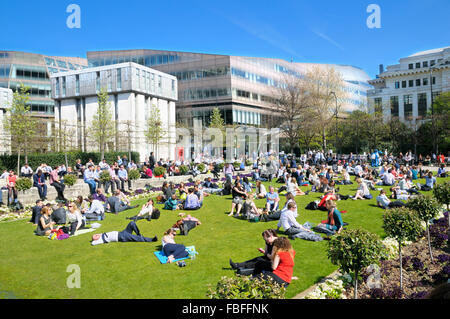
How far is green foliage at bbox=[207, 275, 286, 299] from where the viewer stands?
544cm

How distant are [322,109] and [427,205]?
45.0 m

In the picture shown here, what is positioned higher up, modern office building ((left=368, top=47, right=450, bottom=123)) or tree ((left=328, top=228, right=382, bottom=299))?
modern office building ((left=368, top=47, right=450, bottom=123))

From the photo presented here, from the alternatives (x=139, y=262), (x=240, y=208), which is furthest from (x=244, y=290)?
(x=240, y=208)

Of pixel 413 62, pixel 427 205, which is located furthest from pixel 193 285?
pixel 413 62

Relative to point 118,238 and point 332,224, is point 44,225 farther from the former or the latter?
point 332,224

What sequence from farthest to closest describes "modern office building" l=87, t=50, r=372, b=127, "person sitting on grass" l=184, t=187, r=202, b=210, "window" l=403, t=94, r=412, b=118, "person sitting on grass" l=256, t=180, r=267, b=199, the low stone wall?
"window" l=403, t=94, r=412, b=118 < "modern office building" l=87, t=50, r=372, b=127 < the low stone wall < "person sitting on grass" l=256, t=180, r=267, b=199 < "person sitting on grass" l=184, t=187, r=202, b=210

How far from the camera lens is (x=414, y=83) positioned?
265 ft

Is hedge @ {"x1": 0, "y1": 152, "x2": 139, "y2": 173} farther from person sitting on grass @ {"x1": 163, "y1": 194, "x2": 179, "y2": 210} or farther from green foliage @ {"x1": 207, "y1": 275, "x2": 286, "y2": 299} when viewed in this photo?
green foliage @ {"x1": 207, "y1": 275, "x2": 286, "y2": 299}

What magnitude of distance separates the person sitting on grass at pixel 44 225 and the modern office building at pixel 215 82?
4956cm

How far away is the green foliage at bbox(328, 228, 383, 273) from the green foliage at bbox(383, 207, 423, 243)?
5.78ft

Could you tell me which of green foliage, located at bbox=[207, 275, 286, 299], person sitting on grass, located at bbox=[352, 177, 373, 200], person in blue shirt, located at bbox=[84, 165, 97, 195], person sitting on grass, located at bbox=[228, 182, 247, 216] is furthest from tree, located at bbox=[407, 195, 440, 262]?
person in blue shirt, located at bbox=[84, 165, 97, 195]

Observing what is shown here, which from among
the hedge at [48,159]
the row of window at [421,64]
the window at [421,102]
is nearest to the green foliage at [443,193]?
the hedge at [48,159]
